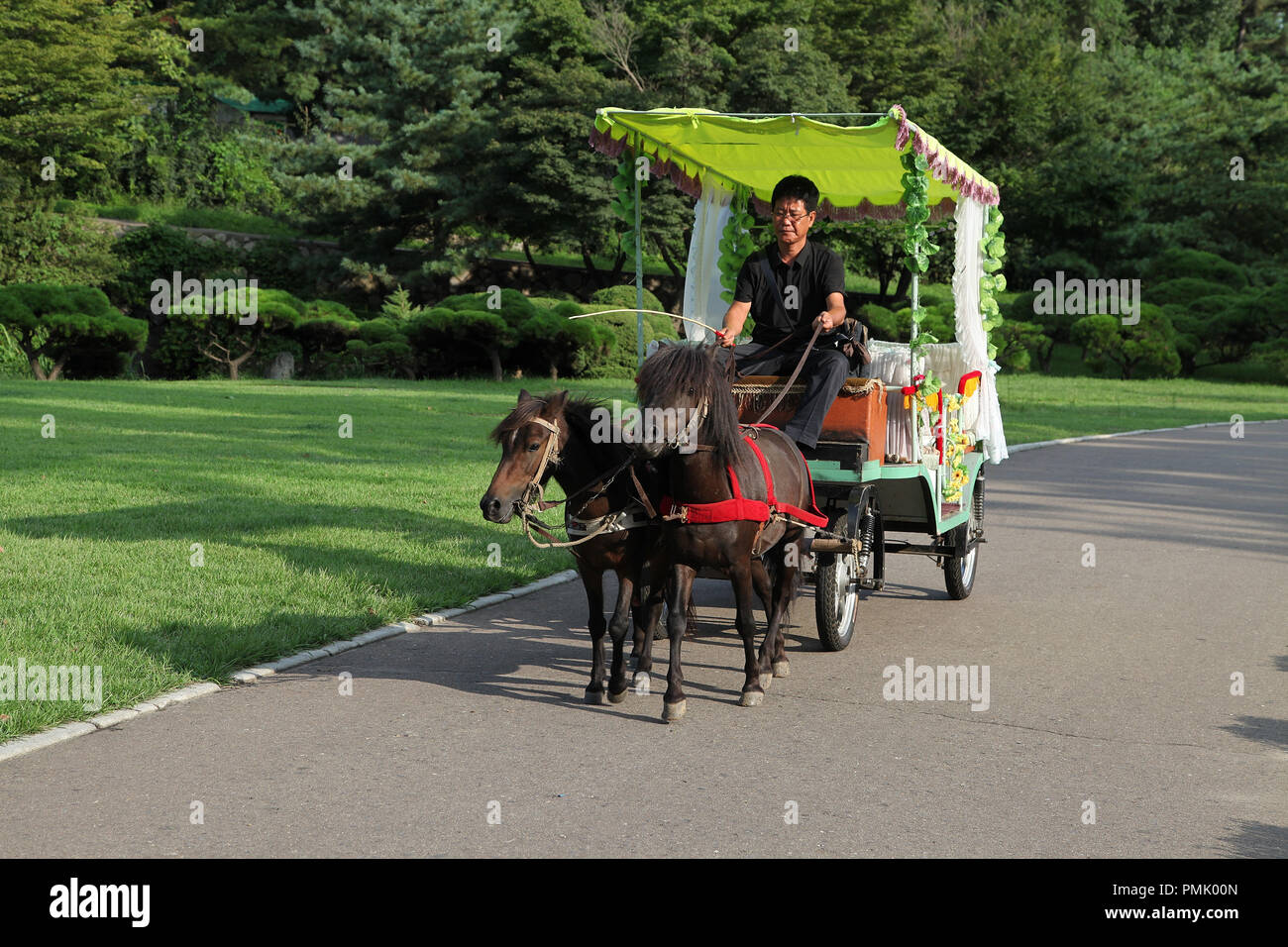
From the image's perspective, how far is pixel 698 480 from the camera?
20.9 feet

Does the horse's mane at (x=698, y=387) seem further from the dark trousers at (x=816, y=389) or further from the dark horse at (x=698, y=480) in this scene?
the dark trousers at (x=816, y=389)

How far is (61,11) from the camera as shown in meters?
35.8

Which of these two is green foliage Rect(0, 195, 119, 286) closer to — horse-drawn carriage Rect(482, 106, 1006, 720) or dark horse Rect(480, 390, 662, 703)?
horse-drawn carriage Rect(482, 106, 1006, 720)

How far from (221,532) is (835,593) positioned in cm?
567

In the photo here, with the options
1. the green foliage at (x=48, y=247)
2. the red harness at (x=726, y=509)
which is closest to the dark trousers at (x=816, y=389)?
the red harness at (x=726, y=509)

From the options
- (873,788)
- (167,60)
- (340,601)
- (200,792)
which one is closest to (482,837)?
(200,792)

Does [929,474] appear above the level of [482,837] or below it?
above

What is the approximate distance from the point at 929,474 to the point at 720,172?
3.24 meters

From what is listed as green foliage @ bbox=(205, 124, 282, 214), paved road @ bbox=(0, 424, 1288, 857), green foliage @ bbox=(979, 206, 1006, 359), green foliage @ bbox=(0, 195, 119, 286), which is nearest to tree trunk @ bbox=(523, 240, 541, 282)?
green foliage @ bbox=(205, 124, 282, 214)

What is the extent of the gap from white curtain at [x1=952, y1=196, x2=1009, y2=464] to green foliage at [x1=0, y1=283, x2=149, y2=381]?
24.2 meters

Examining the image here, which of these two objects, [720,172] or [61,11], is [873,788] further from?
[61,11]

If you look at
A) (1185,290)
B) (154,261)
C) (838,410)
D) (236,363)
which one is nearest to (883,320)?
(1185,290)

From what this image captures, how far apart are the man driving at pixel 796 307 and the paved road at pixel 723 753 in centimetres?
164

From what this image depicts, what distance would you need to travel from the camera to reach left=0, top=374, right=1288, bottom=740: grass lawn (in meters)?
7.38
